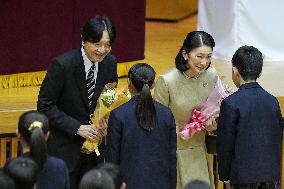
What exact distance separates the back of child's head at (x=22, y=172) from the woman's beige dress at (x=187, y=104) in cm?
157

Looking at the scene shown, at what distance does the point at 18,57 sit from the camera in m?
6.66

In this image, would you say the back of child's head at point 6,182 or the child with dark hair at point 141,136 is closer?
the back of child's head at point 6,182

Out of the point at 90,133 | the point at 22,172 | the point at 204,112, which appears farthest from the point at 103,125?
the point at 22,172

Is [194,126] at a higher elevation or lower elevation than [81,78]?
lower

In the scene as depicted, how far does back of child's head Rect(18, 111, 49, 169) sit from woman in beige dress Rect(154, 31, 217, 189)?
47.0 inches

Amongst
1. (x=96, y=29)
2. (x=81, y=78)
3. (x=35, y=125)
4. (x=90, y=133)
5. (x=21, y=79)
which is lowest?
(x=90, y=133)

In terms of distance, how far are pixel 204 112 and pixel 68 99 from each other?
861mm

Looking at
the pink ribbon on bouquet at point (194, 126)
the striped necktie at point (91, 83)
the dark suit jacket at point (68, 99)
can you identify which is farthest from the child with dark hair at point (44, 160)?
the pink ribbon on bouquet at point (194, 126)

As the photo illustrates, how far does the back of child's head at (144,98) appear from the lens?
14.3 ft

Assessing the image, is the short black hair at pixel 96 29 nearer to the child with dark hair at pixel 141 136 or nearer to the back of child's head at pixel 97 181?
the child with dark hair at pixel 141 136

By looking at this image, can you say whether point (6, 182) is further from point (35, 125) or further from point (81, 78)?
point (81, 78)

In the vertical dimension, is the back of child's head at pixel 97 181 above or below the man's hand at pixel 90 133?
above

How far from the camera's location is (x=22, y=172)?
136 inches

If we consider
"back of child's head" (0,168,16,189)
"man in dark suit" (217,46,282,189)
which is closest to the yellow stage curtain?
"man in dark suit" (217,46,282,189)
